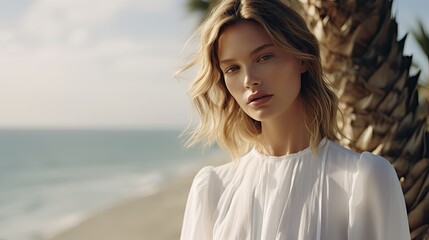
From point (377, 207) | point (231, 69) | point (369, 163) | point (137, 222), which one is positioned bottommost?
point (137, 222)

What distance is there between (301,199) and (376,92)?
1183 mm

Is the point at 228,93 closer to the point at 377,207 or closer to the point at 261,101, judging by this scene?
the point at 261,101

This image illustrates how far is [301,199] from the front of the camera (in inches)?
80.7

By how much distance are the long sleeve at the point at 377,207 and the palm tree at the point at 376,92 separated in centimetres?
118

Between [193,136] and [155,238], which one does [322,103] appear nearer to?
[193,136]

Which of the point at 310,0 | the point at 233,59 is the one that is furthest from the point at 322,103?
the point at 310,0

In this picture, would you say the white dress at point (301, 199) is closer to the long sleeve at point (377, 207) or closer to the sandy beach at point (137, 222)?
the long sleeve at point (377, 207)

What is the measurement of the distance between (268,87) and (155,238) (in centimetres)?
1473

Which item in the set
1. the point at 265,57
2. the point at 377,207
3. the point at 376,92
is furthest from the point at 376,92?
the point at 377,207

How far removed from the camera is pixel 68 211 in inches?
984

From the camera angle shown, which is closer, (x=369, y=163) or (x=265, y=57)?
(x=369, y=163)

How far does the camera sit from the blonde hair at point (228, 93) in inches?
81.4

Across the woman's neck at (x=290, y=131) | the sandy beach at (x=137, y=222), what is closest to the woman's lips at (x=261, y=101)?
the woman's neck at (x=290, y=131)

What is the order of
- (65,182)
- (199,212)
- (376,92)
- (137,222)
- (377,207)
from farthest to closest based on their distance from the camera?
(65,182)
(137,222)
(376,92)
(199,212)
(377,207)
